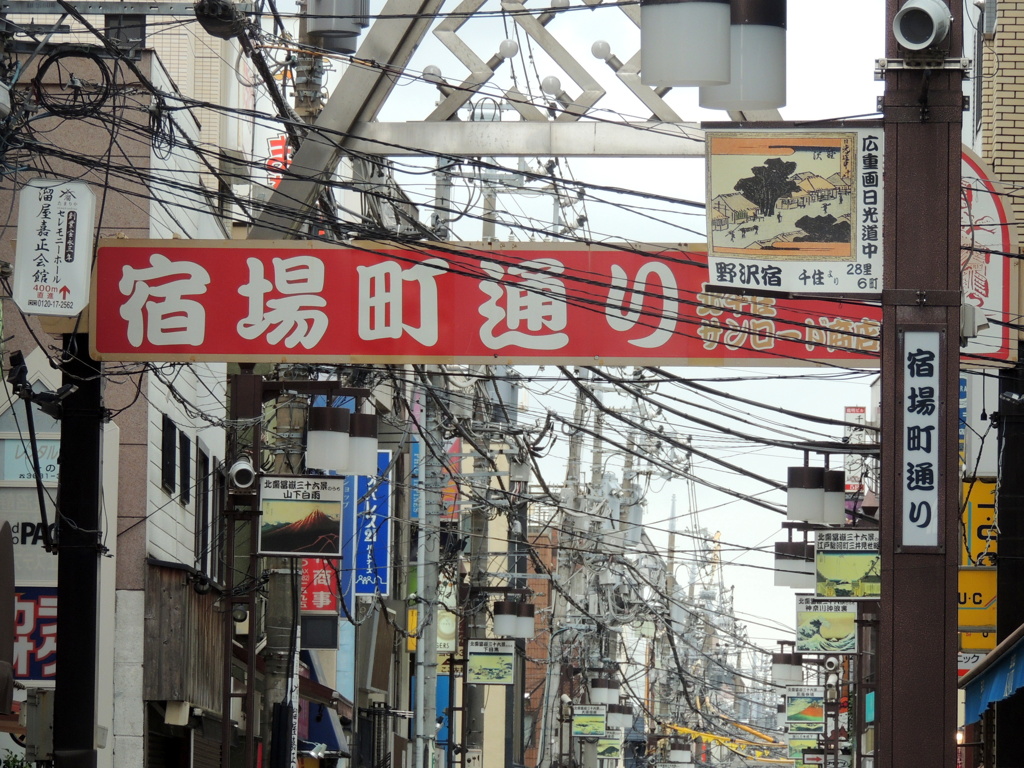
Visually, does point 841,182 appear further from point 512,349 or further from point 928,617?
point 512,349

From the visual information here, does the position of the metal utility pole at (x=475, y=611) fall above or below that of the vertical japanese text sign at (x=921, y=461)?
below

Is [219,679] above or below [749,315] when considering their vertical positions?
below

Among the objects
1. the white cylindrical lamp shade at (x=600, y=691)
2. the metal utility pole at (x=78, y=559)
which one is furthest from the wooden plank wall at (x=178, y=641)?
the white cylindrical lamp shade at (x=600, y=691)

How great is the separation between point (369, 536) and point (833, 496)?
12.5 metres

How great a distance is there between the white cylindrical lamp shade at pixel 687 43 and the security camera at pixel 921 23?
1040 mm

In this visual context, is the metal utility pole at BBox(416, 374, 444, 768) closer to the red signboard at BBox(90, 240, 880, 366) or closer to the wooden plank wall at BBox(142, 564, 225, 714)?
the wooden plank wall at BBox(142, 564, 225, 714)

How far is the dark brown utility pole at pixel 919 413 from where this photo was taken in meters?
8.41

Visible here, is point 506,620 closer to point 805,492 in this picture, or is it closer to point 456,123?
point 805,492

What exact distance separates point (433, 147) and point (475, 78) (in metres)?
0.69

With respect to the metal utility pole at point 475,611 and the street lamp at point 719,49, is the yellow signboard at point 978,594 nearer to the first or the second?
the street lamp at point 719,49

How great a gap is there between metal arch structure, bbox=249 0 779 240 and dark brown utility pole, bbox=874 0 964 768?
15.5 feet

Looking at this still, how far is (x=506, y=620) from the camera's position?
31.7m

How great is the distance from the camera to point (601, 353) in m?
13.3

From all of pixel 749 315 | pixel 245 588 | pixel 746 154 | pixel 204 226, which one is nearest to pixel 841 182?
pixel 746 154
